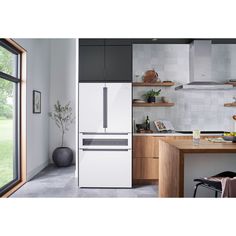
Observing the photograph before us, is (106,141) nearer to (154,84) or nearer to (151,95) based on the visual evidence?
(151,95)

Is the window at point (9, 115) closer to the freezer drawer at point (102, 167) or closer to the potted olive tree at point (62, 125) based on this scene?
the freezer drawer at point (102, 167)

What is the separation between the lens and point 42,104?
616 centimetres

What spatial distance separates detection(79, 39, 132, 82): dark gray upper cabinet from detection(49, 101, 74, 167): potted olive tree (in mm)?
A: 2215

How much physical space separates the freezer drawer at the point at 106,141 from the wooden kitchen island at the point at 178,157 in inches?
39.3

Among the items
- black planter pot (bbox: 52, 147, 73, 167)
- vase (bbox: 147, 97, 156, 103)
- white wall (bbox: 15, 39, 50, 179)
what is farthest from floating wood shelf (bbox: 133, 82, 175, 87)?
black planter pot (bbox: 52, 147, 73, 167)

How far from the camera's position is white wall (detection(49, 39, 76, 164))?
22.6 ft

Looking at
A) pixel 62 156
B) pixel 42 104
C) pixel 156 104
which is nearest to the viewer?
pixel 156 104

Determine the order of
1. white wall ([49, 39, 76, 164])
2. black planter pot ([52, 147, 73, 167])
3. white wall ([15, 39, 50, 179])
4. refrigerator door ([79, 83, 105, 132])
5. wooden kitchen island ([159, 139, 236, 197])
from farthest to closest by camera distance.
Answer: white wall ([49, 39, 76, 164])
black planter pot ([52, 147, 73, 167])
white wall ([15, 39, 50, 179])
refrigerator door ([79, 83, 105, 132])
wooden kitchen island ([159, 139, 236, 197])

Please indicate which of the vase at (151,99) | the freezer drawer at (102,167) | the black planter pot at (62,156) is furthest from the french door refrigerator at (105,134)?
the black planter pot at (62,156)

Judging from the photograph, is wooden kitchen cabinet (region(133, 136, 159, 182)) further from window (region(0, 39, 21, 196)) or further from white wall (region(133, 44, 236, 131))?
window (region(0, 39, 21, 196))

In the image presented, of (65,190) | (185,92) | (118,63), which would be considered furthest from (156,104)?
(65,190)

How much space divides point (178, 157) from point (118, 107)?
207cm
